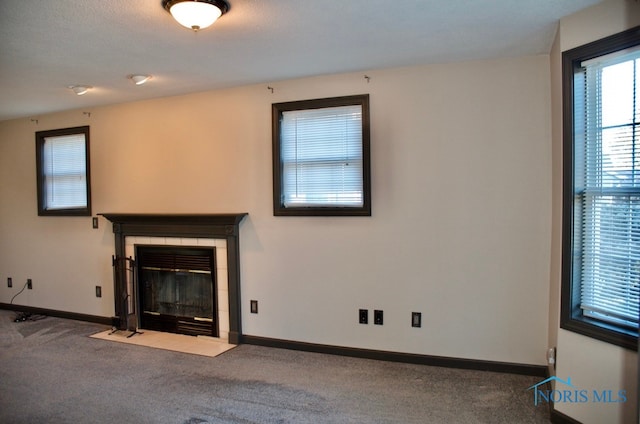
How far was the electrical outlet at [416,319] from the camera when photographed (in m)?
3.29

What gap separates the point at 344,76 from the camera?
11.2 feet

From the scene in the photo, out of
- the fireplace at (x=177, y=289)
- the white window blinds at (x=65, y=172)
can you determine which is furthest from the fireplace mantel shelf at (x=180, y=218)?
the white window blinds at (x=65, y=172)

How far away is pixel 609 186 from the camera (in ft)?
7.20

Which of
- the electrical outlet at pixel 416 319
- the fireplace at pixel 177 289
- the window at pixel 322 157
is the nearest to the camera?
the electrical outlet at pixel 416 319

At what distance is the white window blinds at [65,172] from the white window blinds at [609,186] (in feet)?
15.8

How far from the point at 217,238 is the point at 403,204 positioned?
5.98 feet

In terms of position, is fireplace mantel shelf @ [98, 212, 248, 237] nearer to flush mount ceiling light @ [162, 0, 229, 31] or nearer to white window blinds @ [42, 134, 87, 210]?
white window blinds @ [42, 134, 87, 210]

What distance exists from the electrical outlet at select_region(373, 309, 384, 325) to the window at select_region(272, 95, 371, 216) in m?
0.85

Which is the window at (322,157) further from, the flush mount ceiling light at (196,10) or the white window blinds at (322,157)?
the flush mount ceiling light at (196,10)

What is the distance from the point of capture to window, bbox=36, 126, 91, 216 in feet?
15.2

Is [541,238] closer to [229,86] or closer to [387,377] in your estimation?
[387,377]

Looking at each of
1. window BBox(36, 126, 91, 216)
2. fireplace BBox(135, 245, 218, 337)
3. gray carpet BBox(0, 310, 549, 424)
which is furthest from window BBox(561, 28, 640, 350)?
window BBox(36, 126, 91, 216)

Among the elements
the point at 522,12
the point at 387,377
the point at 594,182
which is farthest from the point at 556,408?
the point at 522,12

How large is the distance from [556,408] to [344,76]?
2816 millimetres
